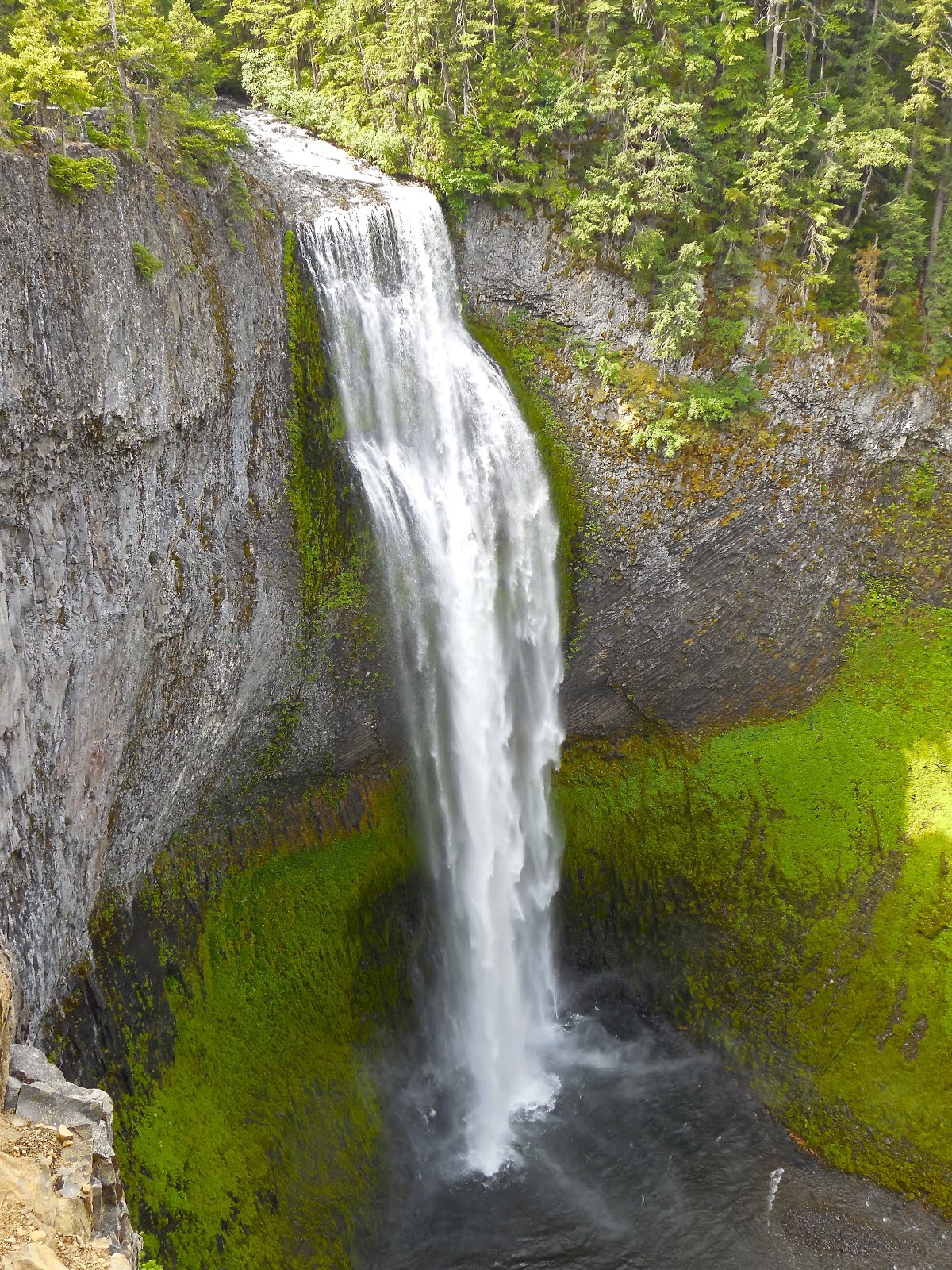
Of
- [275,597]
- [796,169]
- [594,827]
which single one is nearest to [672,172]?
[796,169]

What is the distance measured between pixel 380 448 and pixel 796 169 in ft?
38.1

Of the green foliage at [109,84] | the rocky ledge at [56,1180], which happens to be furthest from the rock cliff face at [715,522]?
the rocky ledge at [56,1180]

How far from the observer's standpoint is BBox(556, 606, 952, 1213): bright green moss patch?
1579 cm

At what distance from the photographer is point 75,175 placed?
950 centimetres

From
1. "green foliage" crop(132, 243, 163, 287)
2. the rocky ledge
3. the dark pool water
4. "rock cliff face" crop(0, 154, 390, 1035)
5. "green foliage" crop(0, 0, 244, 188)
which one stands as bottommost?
the dark pool water

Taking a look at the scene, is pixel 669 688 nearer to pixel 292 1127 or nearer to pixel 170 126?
pixel 292 1127

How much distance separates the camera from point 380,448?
1568cm

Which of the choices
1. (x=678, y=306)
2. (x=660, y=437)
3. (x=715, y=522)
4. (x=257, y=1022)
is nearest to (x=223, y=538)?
(x=257, y=1022)

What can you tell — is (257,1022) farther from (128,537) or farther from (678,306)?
(678,306)

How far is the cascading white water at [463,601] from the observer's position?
15492 mm

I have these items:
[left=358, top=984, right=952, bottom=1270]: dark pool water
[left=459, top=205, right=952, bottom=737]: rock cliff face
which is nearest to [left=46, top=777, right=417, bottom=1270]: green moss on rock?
[left=358, top=984, right=952, bottom=1270]: dark pool water

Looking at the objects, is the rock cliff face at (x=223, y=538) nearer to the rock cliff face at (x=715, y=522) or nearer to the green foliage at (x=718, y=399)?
the rock cliff face at (x=715, y=522)

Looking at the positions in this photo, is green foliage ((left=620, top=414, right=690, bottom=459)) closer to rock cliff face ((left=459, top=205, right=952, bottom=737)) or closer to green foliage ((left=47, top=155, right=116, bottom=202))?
rock cliff face ((left=459, top=205, right=952, bottom=737))

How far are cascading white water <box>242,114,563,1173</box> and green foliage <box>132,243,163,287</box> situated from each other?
14.3 ft
